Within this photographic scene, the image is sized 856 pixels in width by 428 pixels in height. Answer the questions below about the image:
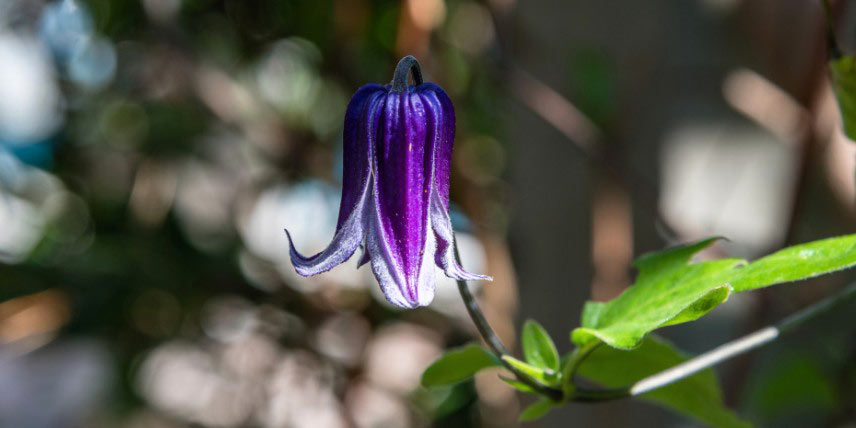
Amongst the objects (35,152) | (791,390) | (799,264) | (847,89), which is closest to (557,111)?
(791,390)

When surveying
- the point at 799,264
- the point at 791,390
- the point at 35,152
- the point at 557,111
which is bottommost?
the point at 35,152

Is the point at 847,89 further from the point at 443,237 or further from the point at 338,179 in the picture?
the point at 338,179

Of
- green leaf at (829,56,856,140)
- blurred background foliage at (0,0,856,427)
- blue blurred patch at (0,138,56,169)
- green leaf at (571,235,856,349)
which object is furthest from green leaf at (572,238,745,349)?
blue blurred patch at (0,138,56,169)

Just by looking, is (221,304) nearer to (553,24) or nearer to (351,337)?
(351,337)

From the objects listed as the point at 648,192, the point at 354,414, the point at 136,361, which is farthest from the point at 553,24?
the point at 136,361

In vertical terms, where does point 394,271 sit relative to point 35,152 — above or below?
above

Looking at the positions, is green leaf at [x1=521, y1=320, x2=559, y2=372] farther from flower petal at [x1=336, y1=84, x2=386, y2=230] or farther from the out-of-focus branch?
the out-of-focus branch

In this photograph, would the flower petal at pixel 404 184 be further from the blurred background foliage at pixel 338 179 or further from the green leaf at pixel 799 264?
the blurred background foliage at pixel 338 179
